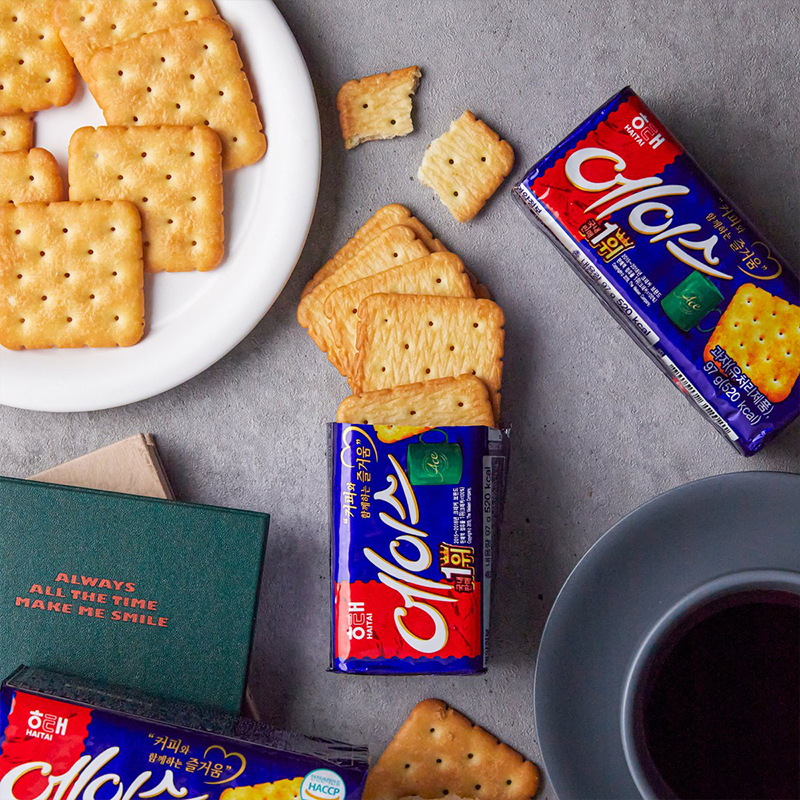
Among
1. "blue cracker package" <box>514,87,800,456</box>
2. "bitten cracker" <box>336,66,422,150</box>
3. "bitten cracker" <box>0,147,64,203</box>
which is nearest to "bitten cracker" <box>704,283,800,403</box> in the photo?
"blue cracker package" <box>514,87,800,456</box>

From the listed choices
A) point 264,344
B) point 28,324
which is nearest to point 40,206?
point 28,324

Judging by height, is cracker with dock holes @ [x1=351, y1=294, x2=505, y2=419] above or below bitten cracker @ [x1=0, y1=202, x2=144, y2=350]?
below

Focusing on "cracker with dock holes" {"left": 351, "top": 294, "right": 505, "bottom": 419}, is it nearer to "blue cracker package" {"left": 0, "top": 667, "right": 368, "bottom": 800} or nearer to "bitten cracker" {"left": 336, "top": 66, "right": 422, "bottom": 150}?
"bitten cracker" {"left": 336, "top": 66, "right": 422, "bottom": 150}

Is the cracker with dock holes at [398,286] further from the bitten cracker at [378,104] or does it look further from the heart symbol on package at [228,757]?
the heart symbol on package at [228,757]

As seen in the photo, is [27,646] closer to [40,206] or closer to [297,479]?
[297,479]

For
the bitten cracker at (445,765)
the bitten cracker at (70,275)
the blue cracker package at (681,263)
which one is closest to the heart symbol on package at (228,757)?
the bitten cracker at (445,765)

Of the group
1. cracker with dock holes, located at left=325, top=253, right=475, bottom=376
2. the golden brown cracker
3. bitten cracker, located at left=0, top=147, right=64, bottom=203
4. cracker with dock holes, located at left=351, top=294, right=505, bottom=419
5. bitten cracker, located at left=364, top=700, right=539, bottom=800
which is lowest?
bitten cracker, located at left=364, top=700, right=539, bottom=800

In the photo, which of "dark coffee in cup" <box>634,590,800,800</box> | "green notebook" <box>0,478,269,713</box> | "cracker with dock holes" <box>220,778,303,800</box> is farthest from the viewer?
"green notebook" <box>0,478,269,713</box>
